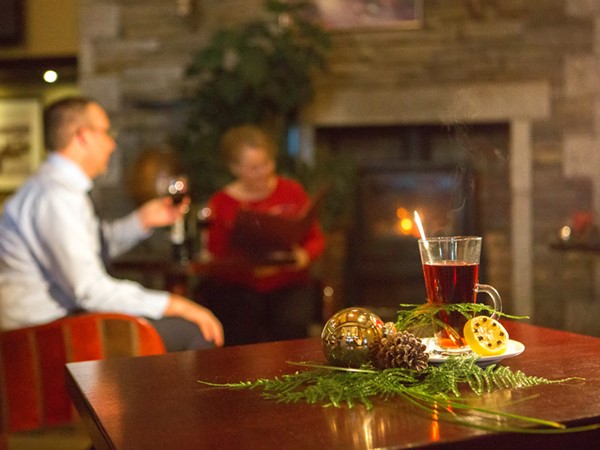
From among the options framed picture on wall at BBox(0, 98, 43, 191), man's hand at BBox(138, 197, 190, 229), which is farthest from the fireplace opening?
framed picture on wall at BBox(0, 98, 43, 191)

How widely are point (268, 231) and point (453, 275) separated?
1676 millimetres

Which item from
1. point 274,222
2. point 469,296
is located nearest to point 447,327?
point 469,296

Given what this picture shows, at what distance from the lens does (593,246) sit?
3.10 m

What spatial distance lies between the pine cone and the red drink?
0.09 meters

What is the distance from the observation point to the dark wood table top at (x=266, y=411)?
81 cm

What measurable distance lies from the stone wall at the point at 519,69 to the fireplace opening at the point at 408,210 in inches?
8.4

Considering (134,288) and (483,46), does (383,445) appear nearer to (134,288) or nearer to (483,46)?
(134,288)

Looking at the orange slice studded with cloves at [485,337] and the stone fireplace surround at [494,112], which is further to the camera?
the stone fireplace surround at [494,112]

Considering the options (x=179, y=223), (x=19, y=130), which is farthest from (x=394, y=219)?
(x=19, y=130)

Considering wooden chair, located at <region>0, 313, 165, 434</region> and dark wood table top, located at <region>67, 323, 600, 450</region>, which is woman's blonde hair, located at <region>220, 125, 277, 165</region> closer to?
wooden chair, located at <region>0, 313, 165, 434</region>

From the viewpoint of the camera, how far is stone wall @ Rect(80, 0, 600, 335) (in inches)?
167

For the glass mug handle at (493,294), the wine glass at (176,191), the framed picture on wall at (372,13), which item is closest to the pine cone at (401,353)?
the glass mug handle at (493,294)

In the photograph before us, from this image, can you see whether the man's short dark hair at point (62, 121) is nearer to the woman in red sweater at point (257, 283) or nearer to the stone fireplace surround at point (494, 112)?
the woman in red sweater at point (257, 283)

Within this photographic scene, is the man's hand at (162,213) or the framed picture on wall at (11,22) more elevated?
the framed picture on wall at (11,22)
